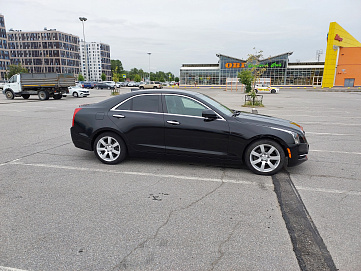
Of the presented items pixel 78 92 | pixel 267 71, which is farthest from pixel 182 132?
pixel 267 71

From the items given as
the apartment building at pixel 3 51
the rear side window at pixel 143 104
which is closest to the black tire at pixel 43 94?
the rear side window at pixel 143 104

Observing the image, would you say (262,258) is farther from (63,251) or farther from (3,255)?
(3,255)

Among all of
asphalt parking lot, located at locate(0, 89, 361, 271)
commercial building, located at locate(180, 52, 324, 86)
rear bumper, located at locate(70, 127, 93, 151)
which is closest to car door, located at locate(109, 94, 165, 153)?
asphalt parking lot, located at locate(0, 89, 361, 271)

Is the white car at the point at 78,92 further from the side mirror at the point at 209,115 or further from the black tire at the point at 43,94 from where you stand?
the side mirror at the point at 209,115

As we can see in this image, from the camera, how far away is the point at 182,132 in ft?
16.2

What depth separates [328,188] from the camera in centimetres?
424

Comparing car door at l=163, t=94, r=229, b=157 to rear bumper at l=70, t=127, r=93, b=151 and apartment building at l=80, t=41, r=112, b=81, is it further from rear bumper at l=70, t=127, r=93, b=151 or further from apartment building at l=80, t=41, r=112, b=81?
apartment building at l=80, t=41, r=112, b=81

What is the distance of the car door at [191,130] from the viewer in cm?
482

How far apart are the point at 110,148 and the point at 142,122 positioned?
34.5 inches

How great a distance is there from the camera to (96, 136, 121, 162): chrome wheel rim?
5.32 m

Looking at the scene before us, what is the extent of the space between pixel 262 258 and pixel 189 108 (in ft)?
10.2

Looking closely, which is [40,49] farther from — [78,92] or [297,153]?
[297,153]

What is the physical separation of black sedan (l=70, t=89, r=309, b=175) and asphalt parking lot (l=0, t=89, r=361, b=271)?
1.17ft

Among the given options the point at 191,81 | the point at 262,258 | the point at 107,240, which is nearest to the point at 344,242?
the point at 262,258
